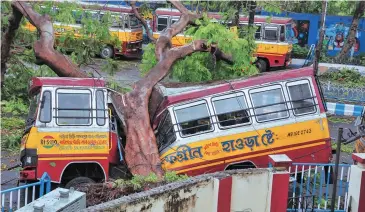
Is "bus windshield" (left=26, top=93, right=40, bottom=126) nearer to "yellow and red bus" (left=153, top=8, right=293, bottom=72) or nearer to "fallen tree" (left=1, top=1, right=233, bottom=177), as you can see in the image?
"fallen tree" (left=1, top=1, right=233, bottom=177)

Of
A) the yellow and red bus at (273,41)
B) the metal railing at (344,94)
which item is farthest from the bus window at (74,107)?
the yellow and red bus at (273,41)

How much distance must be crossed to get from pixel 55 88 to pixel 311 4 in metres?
22.3

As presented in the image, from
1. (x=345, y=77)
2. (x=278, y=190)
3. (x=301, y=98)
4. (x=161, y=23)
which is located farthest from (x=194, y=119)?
(x=161, y=23)

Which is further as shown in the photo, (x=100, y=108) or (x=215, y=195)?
(x=100, y=108)

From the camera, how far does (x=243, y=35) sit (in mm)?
16203

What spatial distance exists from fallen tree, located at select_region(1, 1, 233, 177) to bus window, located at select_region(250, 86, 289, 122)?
2074 mm

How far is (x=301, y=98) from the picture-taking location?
36.5 feet

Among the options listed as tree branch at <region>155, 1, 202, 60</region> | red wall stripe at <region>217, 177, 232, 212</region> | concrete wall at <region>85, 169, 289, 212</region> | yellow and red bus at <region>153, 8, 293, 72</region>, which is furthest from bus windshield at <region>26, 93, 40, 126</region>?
yellow and red bus at <region>153, 8, 293, 72</region>

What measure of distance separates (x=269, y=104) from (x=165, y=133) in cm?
214

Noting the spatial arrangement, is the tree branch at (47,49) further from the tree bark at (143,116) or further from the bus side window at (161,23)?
the bus side window at (161,23)

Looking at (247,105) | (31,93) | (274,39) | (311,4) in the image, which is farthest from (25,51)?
(311,4)

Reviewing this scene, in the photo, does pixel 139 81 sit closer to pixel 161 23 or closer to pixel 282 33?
pixel 282 33

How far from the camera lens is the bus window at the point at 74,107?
10.2 m

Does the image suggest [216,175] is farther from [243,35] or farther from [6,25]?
[243,35]
